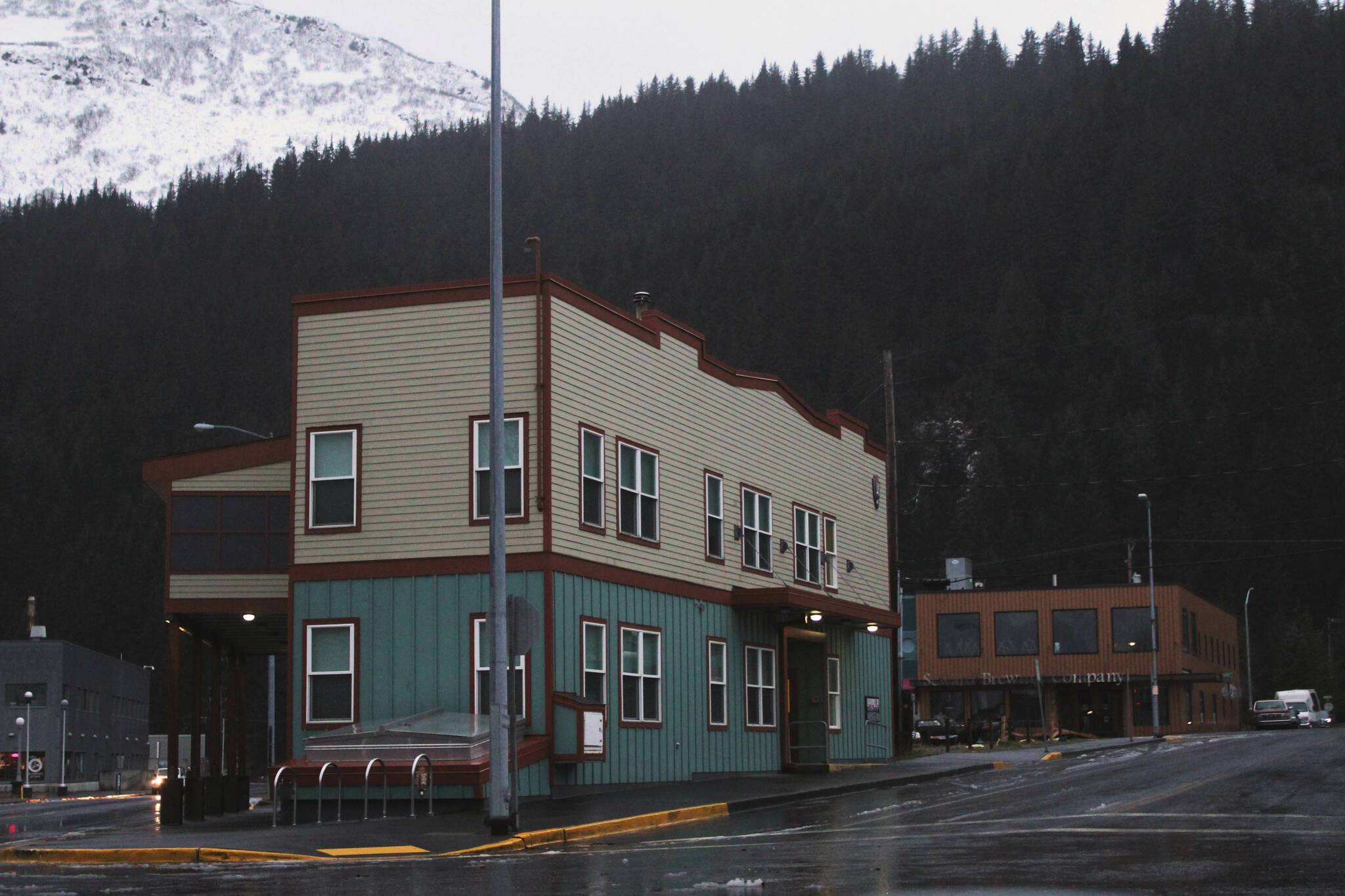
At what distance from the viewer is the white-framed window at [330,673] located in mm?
26609

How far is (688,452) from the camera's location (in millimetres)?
30922

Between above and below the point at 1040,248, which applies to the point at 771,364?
below

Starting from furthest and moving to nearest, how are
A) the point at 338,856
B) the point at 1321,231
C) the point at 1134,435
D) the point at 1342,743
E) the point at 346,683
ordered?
the point at 1321,231 < the point at 1134,435 < the point at 1342,743 < the point at 346,683 < the point at 338,856

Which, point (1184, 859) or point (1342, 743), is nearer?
point (1184, 859)

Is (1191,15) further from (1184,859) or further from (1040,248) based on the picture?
(1184,859)

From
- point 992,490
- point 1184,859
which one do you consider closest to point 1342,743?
point 1184,859

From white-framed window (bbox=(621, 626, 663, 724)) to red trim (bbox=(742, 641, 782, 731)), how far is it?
3757 millimetres

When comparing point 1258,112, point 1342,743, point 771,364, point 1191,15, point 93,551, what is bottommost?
point 1342,743

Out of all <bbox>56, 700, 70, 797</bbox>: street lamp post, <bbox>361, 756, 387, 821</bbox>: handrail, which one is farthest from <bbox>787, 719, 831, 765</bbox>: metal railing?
<bbox>56, 700, 70, 797</bbox>: street lamp post

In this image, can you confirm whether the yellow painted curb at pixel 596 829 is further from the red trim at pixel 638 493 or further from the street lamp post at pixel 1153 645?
the street lamp post at pixel 1153 645

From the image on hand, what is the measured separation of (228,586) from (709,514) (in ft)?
28.7

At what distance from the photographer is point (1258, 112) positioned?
159750 mm

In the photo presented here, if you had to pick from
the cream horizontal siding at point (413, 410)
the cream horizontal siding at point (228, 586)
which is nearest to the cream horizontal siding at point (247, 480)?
the cream horizontal siding at point (228, 586)

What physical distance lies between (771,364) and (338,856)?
445ft
